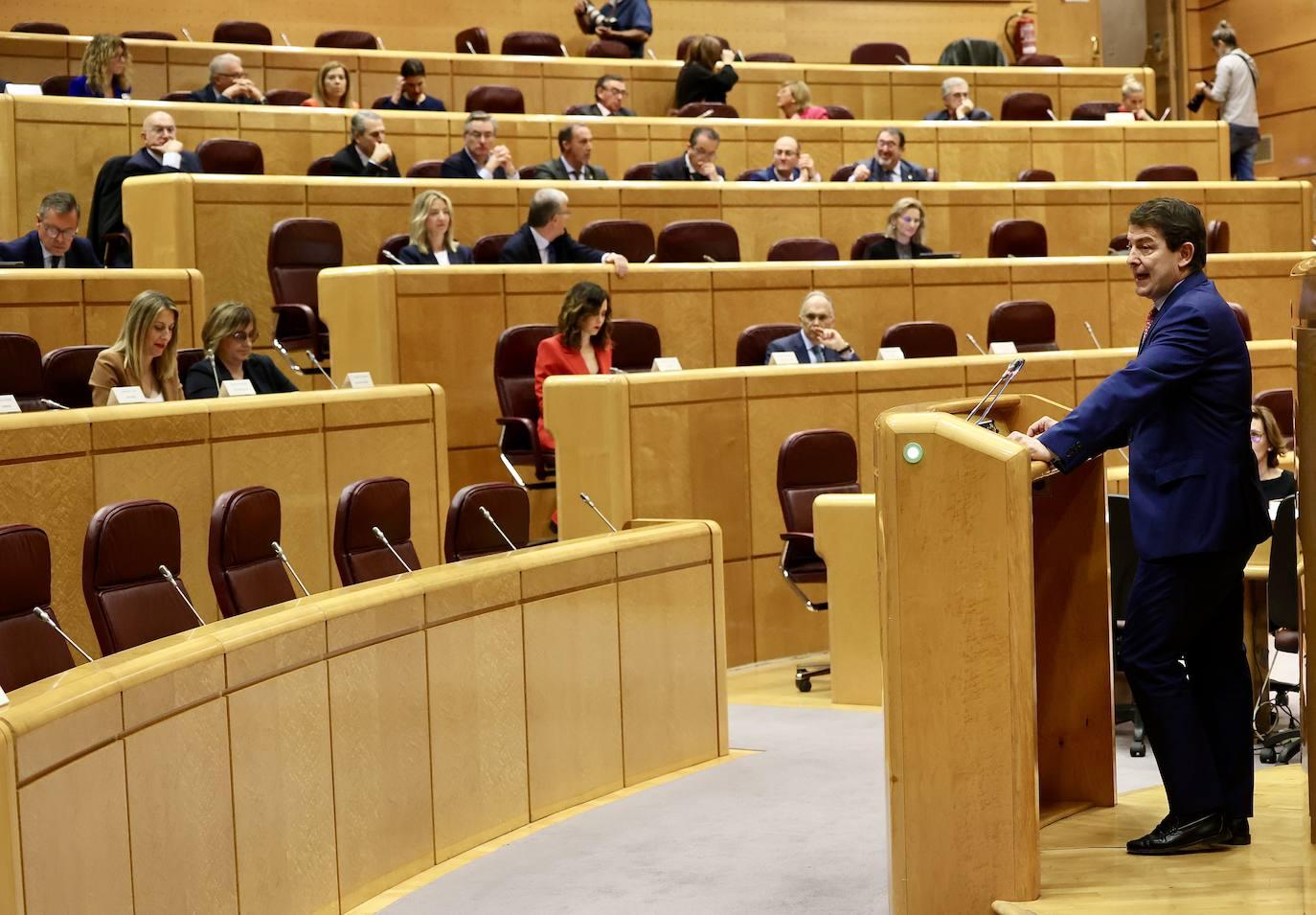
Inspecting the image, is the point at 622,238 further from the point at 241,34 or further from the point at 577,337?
the point at 241,34

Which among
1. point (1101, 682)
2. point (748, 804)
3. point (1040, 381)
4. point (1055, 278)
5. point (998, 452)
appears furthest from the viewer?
point (1055, 278)

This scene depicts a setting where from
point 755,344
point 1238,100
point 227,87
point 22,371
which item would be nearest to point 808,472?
point 755,344

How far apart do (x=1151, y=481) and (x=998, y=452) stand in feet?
1.17

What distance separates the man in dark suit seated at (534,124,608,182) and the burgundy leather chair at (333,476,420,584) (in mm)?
3337

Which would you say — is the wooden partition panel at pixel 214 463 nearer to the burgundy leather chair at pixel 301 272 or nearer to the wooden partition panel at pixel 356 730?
the wooden partition panel at pixel 356 730

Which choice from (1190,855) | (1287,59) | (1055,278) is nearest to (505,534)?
(1190,855)

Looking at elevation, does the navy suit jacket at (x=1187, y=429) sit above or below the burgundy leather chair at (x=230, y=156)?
below

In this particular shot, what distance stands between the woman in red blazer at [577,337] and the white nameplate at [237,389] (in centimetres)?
116

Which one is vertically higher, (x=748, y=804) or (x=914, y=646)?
(x=914, y=646)

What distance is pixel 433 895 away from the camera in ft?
10.9

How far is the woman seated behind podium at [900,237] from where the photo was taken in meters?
7.10

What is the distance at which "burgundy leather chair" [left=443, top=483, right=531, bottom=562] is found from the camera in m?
4.17

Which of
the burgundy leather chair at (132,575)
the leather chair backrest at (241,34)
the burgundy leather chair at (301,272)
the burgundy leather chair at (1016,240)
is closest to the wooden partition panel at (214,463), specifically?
the burgundy leather chair at (132,575)

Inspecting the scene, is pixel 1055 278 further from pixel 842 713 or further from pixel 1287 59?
pixel 1287 59
